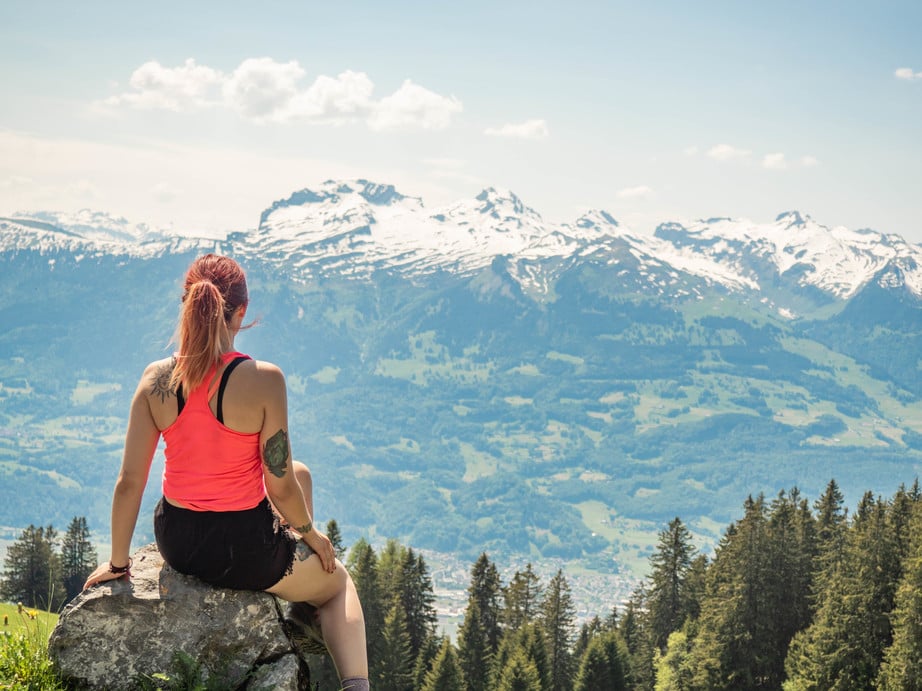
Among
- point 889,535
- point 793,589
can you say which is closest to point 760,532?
point 793,589

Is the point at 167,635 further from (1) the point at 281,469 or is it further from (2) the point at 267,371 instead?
(2) the point at 267,371

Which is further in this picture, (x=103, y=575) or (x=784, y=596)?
(x=784, y=596)

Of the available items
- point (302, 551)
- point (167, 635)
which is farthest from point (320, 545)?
point (167, 635)

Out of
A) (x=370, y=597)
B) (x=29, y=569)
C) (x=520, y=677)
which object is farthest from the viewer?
(x=29, y=569)

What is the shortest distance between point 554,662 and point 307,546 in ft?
159

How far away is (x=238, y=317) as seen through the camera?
7992 mm

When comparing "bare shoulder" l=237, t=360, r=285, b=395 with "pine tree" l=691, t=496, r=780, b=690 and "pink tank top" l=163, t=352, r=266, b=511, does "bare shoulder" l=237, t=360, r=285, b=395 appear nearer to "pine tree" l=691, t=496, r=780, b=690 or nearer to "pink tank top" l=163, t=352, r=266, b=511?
"pink tank top" l=163, t=352, r=266, b=511

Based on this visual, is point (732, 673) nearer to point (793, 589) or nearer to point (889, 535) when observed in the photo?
point (793, 589)

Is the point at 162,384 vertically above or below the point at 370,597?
above

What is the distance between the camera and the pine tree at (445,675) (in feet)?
142

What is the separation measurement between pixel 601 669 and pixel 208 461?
45049mm

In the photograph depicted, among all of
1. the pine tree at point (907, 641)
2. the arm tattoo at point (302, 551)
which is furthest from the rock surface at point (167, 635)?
the pine tree at point (907, 641)

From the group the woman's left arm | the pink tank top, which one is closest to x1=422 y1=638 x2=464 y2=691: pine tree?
the woman's left arm

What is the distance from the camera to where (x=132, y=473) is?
8062 millimetres
